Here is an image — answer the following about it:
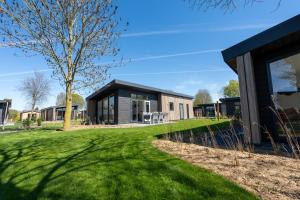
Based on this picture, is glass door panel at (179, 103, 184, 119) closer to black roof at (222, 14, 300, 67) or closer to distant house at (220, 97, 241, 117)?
distant house at (220, 97, 241, 117)

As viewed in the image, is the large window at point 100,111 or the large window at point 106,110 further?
the large window at point 100,111

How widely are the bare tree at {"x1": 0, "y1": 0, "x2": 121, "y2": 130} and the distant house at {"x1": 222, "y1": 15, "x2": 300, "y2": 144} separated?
6.75 m

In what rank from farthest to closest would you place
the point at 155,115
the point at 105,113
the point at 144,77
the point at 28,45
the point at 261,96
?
the point at 144,77
the point at 105,113
the point at 155,115
the point at 28,45
the point at 261,96

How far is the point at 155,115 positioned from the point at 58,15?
9447 millimetres

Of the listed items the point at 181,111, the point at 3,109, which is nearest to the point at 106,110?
the point at 181,111

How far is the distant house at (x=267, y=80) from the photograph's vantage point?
4.37 m

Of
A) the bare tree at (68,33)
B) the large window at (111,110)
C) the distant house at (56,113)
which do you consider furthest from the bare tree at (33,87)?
the bare tree at (68,33)

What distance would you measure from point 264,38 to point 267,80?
1.22 m

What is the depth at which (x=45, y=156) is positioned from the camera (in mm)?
3875

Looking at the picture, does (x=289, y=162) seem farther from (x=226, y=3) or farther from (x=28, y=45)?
(x=28, y=45)

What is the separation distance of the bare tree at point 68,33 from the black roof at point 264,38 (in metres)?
6.32

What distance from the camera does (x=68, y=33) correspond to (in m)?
9.73

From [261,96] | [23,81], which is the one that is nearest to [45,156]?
[261,96]

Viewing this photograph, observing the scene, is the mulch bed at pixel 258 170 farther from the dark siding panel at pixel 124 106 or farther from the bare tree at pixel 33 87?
the bare tree at pixel 33 87
